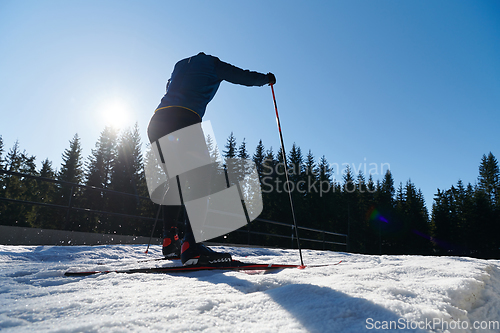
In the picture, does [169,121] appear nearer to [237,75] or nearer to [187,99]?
[187,99]

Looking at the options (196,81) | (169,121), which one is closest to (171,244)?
(169,121)

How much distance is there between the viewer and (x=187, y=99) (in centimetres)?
203

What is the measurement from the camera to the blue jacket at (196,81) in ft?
6.69

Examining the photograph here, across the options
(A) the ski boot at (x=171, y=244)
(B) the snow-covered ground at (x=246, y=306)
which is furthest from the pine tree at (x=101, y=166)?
(B) the snow-covered ground at (x=246, y=306)

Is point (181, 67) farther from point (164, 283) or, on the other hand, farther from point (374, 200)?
point (374, 200)

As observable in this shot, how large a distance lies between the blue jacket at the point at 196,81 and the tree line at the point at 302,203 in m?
18.2

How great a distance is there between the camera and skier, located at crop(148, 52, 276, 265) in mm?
1970

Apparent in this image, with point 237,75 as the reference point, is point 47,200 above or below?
above

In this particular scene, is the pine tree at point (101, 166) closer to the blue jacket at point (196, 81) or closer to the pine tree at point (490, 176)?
the blue jacket at point (196, 81)

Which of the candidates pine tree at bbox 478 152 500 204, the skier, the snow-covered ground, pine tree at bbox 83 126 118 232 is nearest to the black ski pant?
the skier

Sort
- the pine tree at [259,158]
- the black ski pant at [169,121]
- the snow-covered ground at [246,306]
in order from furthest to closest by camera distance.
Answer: the pine tree at [259,158] → the black ski pant at [169,121] → the snow-covered ground at [246,306]

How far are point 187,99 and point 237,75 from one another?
489 mm

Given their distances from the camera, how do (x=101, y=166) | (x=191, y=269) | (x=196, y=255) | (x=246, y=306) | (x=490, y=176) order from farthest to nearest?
1. (x=490, y=176)
2. (x=101, y=166)
3. (x=196, y=255)
4. (x=191, y=269)
5. (x=246, y=306)

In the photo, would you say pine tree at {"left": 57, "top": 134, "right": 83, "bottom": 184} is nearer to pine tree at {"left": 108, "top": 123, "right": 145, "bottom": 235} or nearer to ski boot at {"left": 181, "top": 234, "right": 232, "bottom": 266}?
pine tree at {"left": 108, "top": 123, "right": 145, "bottom": 235}
